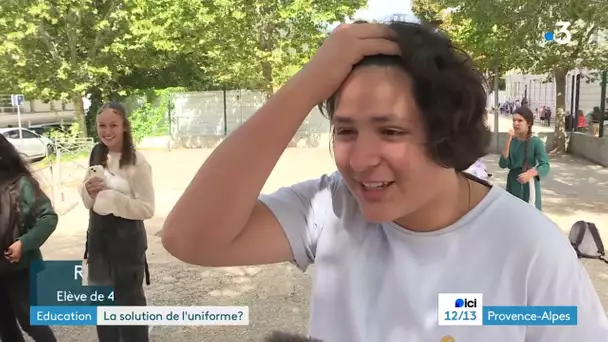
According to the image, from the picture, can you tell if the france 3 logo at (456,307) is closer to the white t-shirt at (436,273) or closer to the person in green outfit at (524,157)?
the white t-shirt at (436,273)

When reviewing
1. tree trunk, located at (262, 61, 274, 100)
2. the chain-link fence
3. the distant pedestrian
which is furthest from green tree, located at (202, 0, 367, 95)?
the distant pedestrian

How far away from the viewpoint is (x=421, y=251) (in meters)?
0.58

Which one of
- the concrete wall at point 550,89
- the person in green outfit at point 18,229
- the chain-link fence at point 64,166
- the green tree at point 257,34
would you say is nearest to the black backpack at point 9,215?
the person in green outfit at point 18,229

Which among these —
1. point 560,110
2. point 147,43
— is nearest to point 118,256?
point 147,43

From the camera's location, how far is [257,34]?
129 inches

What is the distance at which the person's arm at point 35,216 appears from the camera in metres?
1.94

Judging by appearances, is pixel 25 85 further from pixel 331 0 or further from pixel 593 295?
pixel 593 295

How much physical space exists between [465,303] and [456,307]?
0.04 metres

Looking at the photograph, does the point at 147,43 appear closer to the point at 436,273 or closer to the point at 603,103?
the point at 436,273

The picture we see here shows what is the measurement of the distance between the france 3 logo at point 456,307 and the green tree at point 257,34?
7.95ft

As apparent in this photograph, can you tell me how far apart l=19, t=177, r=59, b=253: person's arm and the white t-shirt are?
1.63m

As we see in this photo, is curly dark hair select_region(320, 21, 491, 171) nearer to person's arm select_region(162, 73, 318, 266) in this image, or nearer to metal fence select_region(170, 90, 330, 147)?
person's arm select_region(162, 73, 318, 266)

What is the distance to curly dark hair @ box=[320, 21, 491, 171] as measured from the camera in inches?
20.3

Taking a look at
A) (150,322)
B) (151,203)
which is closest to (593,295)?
(151,203)
